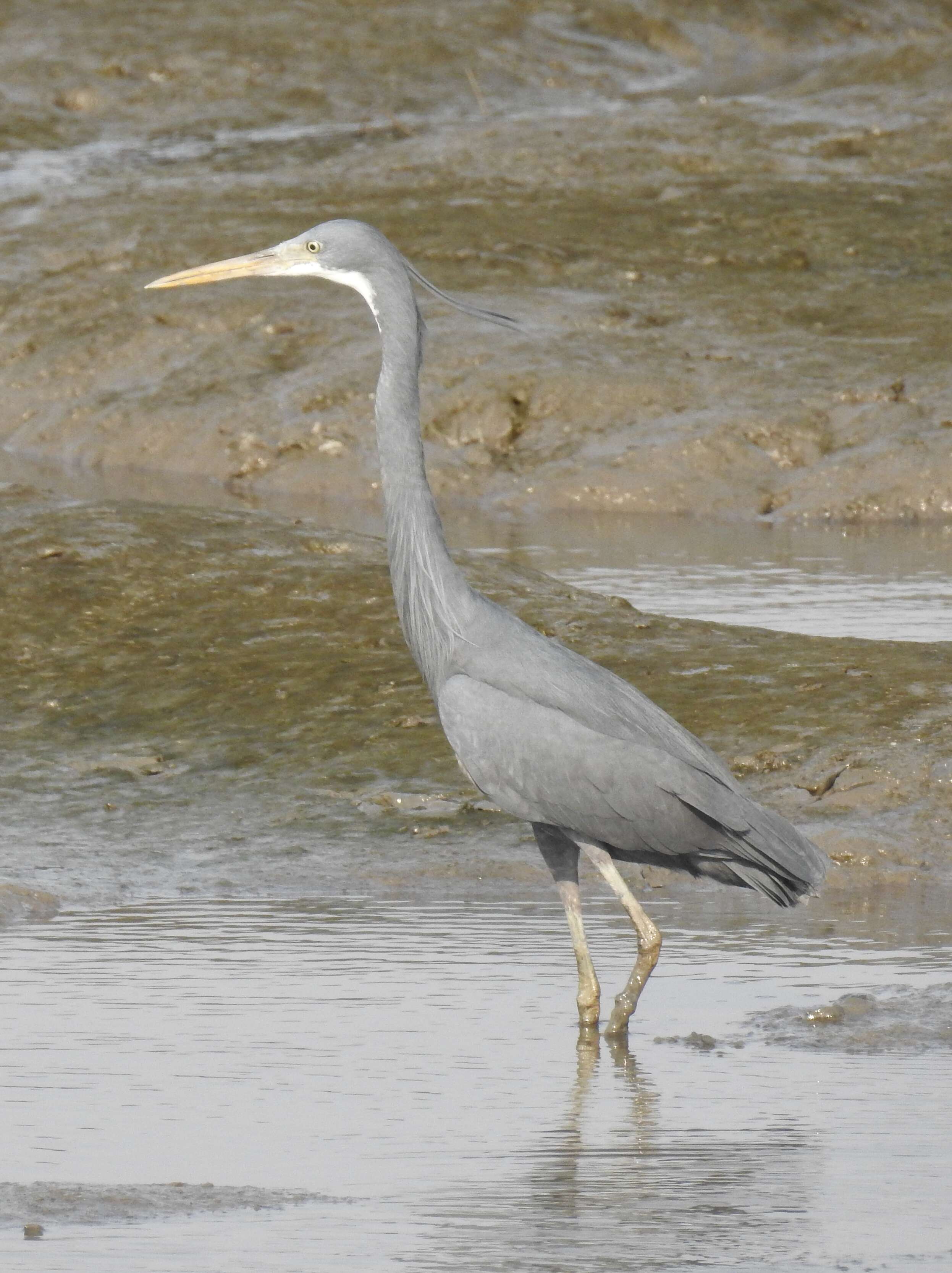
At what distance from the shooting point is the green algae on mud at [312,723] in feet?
27.2

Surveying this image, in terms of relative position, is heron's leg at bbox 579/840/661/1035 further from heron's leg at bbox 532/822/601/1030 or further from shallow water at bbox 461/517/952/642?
shallow water at bbox 461/517/952/642

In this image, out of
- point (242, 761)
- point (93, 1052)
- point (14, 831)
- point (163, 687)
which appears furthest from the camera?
point (163, 687)

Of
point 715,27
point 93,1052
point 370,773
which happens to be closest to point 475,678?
point 93,1052

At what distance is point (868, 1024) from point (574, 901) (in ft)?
2.96

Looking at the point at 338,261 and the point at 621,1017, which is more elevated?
the point at 338,261

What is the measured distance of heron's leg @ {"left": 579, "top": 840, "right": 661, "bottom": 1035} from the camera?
6.49m

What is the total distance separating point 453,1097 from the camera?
5906 millimetres

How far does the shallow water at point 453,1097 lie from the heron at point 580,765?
36cm

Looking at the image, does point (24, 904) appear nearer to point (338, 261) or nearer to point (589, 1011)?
point (589, 1011)

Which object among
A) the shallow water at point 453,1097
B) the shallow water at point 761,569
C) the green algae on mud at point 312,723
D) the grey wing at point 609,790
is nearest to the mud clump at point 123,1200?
the shallow water at point 453,1097

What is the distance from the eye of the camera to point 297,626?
10.7 meters

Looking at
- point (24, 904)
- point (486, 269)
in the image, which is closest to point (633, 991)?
point (24, 904)

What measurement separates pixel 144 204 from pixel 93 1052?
18629mm

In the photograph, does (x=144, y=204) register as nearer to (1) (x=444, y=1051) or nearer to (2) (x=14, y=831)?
(2) (x=14, y=831)
